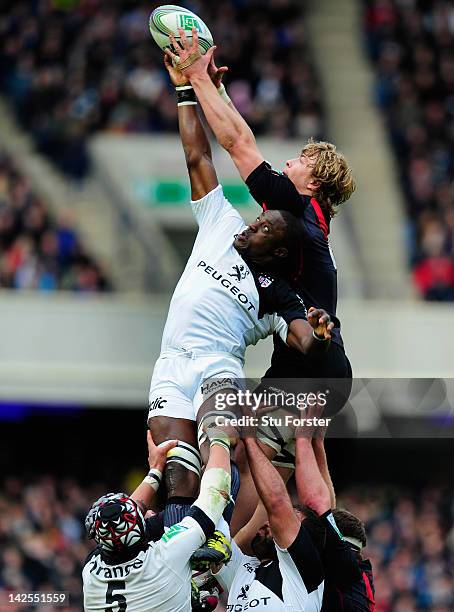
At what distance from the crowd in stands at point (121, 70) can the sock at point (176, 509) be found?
1004cm

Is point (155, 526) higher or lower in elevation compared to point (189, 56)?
lower

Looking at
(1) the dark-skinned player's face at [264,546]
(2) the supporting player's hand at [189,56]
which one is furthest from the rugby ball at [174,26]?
(1) the dark-skinned player's face at [264,546]

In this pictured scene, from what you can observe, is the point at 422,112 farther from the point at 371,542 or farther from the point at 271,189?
the point at 271,189

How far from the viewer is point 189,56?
7582 millimetres

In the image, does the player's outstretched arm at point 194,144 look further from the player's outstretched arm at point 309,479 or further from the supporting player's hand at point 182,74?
the player's outstretched arm at point 309,479

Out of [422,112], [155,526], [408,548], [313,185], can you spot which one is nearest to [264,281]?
[313,185]

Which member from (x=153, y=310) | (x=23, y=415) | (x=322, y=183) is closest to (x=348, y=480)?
(x=153, y=310)

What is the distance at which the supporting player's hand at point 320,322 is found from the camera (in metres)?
6.96

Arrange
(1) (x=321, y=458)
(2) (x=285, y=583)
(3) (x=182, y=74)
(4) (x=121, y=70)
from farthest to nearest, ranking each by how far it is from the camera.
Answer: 1. (4) (x=121, y=70)
2. (1) (x=321, y=458)
3. (3) (x=182, y=74)
4. (2) (x=285, y=583)

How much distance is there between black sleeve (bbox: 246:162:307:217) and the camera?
A: 7.42 meters

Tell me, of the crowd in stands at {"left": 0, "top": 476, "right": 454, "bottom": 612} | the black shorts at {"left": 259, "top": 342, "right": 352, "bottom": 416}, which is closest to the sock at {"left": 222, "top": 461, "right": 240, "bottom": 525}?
the black shorts at {"left": 259, "top": 342, "right": 352, "bottom": 416}

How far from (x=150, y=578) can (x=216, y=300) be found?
1492 millimetres

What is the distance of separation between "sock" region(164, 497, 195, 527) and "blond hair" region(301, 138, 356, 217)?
1732 millimetres

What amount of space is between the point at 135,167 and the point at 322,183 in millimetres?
9554
